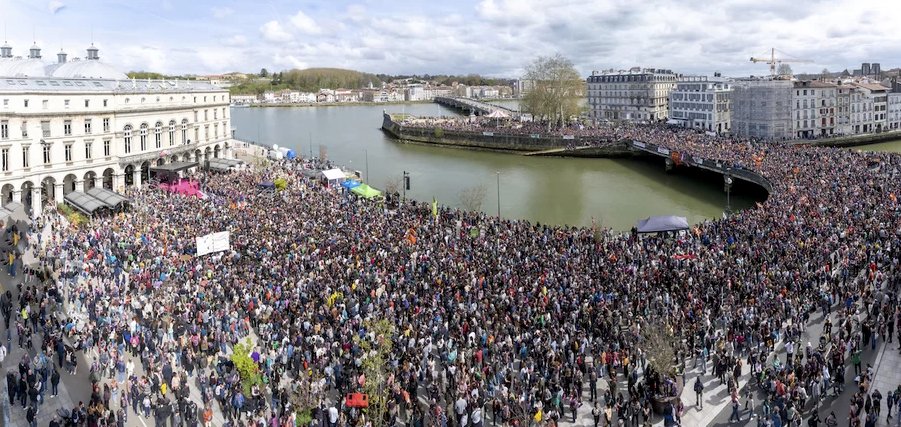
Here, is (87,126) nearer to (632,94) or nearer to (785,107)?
(785,107)

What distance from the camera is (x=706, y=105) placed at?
247 feet

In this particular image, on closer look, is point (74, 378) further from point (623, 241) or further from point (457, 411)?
point (623, 241)

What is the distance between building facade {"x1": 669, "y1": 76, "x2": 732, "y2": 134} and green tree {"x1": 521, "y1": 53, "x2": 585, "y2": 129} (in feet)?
42.6

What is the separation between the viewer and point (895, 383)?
14.2 m

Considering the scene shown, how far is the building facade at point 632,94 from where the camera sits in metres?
94.6

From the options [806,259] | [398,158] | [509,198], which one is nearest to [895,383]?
[806,259]

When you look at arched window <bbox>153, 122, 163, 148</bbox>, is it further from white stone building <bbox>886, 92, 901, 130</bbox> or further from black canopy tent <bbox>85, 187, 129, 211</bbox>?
white stone building <bbox>886, 92, 901, 130</bbox>

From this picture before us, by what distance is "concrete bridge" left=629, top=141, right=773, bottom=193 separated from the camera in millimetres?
38562

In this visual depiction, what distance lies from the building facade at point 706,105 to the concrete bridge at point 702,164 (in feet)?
63.1

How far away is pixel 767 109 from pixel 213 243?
192ft

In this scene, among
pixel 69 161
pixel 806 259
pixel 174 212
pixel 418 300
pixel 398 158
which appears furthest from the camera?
pixel 398 158

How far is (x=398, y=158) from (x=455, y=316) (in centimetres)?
5232

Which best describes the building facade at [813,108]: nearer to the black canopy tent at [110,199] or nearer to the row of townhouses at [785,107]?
the row of townhouses at [785,107]

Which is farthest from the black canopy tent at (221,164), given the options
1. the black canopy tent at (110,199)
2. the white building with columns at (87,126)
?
the black canopy tent at (110,199)
